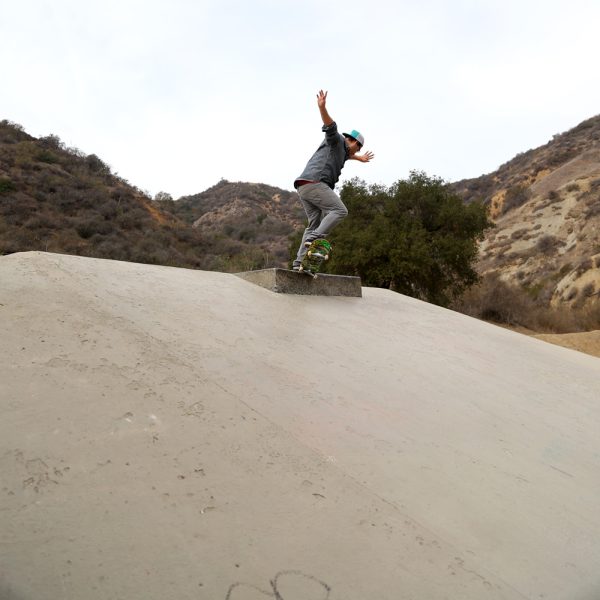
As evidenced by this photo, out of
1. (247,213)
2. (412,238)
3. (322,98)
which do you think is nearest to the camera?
(322,98)

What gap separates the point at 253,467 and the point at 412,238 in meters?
17.3

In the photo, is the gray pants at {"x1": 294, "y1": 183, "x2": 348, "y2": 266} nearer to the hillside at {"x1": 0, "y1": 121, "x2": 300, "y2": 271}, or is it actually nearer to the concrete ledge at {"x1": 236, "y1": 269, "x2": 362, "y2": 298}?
the concrete ledge at {"x1": 236, "y1": 269, "x2": 362, "y2": 298}

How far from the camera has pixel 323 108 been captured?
14.3ft

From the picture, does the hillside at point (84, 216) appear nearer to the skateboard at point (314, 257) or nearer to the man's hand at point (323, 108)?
the skateboard at point (314, 257)

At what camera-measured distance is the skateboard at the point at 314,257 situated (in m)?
4.81

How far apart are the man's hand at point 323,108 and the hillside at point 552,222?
16771 mm

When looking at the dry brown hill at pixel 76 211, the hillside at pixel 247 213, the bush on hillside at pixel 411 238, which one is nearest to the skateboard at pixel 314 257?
the dry brown hill at pixel 76 211

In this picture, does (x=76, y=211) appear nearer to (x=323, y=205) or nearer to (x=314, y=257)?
(x=323, y=205)

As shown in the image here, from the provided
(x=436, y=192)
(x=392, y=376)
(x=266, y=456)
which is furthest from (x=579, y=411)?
(x=436, y=192)

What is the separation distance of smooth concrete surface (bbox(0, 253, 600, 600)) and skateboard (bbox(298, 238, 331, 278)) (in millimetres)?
1977

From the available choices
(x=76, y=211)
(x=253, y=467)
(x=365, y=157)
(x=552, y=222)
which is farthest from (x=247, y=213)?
(x=253, y=467)

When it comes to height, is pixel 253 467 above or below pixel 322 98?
below

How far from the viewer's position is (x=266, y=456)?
5.09 ft

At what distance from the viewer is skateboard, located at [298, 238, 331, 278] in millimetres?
4809
